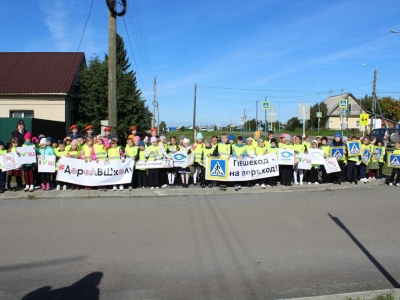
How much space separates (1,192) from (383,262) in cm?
967

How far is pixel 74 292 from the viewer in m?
4.54

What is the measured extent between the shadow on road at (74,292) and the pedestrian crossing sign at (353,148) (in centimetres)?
979

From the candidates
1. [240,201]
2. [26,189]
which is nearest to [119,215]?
[240,201]

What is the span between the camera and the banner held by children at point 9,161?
10.3 m

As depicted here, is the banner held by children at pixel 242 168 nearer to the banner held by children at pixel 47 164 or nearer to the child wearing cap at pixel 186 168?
the child wearing cap at pixel 186 168

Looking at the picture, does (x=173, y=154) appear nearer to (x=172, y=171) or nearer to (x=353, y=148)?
(x=172, y=171)

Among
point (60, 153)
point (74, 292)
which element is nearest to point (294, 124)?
point (60, 153)

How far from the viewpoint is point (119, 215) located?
322 inches

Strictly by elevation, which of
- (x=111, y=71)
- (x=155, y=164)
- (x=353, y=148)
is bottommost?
(x=155, y=164)

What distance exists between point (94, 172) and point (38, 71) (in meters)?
19.7

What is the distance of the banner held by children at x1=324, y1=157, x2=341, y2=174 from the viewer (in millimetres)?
11859

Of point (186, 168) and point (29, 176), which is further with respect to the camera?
point (186, 168)

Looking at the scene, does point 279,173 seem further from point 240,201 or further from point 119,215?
point 119,215

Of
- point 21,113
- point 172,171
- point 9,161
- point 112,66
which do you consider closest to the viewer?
point 9,161
